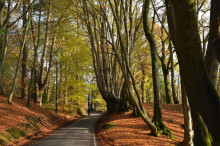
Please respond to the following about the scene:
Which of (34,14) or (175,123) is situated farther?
(34,14)

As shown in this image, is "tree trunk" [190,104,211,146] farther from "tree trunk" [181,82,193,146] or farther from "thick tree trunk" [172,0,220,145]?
"tree trunk" [181,82,193,146]

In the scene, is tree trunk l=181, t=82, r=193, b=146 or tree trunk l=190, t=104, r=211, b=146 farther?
tree trunk l=181, t=82, r=193, b=146

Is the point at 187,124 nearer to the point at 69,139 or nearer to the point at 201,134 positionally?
the point at 201,134

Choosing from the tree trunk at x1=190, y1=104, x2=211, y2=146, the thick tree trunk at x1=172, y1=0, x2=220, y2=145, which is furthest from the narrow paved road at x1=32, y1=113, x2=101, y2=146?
the thick tree trunk at x1=172, y1=0, x2=220, y2=145

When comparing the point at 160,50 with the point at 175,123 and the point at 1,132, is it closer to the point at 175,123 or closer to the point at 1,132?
the point at 175,123

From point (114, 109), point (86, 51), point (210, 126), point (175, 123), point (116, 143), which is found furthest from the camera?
point (86, 51)

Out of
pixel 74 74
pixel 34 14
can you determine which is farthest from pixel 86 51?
pixel 34 14

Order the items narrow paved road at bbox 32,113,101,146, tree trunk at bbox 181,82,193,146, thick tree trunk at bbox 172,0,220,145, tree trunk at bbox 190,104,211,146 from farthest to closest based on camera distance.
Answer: narrow paved road at bbox 32,113,101,146
tree trunk at bbox 181,82,193,146
tree trunk at bbox 190,104,211,146
thick tree trunk at bbox 172,0,220,145

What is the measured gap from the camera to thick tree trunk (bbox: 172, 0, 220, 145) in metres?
2.64

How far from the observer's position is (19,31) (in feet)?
64.7

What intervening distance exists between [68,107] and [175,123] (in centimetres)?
1990

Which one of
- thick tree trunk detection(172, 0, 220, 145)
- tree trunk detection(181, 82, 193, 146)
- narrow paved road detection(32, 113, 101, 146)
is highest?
thick tree trunk detection(172, 0, 220, 145)

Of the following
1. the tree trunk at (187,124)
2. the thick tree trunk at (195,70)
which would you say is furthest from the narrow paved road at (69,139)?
the thick tree trunk at (195,70)

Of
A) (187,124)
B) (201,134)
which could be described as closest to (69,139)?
(187,124)
